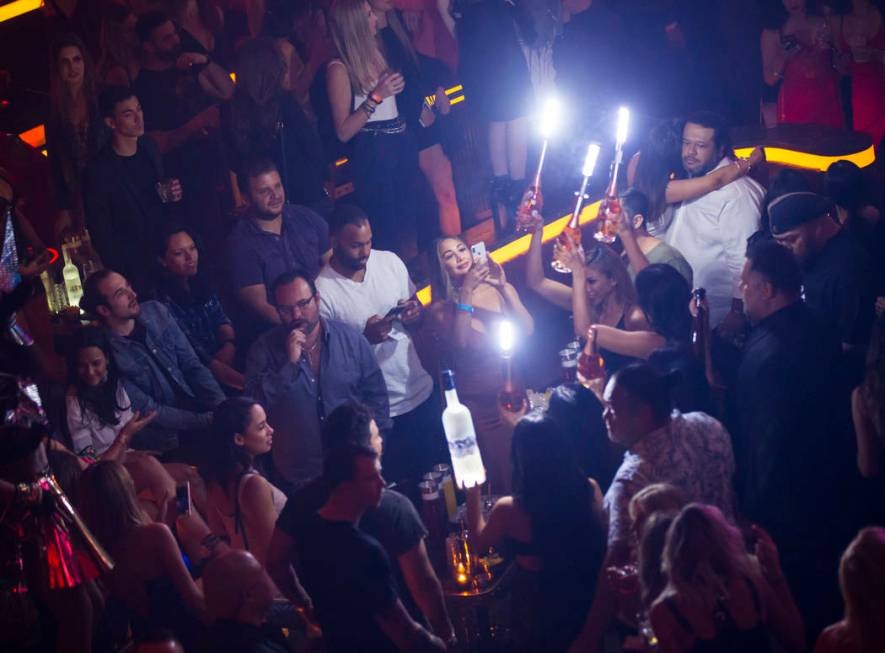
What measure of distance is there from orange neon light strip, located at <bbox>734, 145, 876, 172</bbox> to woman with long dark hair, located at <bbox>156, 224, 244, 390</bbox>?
371 centimetres

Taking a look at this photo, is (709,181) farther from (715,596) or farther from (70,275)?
(70,275)

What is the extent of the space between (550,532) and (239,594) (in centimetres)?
106

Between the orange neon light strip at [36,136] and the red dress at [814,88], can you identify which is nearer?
the orange neon light strip at [36,136]

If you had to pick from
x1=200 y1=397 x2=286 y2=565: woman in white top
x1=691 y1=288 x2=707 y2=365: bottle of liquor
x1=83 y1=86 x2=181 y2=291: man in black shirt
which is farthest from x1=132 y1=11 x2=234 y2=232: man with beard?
x1=691 y1=288 x2=707 y2=365: bottle of liquor

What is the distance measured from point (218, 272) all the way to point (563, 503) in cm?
293

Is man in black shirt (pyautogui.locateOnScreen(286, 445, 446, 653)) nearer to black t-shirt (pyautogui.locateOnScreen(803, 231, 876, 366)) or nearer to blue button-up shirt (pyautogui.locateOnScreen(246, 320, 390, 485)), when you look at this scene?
blue button-up shirt (pyautogui.locateOnScreen(246, 320, 390, 485))

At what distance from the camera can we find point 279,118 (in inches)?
229

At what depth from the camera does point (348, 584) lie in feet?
11.1

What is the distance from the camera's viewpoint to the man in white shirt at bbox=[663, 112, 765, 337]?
5863 millimetres

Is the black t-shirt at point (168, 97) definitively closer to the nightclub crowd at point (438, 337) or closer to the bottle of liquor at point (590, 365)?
the nightclub crowd at point (438, 337)

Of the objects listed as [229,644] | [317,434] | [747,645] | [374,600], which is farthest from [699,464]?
[317,434]

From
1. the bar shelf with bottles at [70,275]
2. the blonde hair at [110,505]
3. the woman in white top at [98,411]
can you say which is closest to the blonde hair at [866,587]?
the blonde hair at [110,505]

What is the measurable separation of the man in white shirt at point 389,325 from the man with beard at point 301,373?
255 millimetres

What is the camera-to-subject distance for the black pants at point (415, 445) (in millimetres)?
5535
